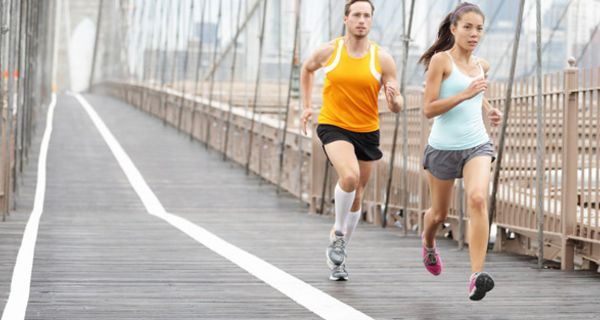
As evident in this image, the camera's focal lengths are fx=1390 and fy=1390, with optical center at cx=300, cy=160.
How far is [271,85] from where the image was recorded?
37.9 m

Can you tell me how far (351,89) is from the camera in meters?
7.58

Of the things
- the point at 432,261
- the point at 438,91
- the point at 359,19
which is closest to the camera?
the point at 438,91

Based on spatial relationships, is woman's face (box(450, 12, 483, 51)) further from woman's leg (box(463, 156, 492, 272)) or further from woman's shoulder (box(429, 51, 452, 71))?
woman's leg (box(463, 156, 492, 272))

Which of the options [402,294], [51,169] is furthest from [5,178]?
[51,169]

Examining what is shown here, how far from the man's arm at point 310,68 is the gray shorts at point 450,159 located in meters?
0.90

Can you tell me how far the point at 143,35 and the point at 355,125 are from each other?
53.1 meters

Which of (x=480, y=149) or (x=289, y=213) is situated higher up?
(x=480, y=149)

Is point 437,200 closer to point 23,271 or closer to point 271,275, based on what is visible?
point 271,275

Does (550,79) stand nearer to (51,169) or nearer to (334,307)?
(334,307)

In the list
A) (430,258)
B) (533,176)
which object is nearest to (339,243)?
(430,258)

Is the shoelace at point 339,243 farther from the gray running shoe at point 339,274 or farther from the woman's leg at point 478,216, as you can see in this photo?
the woman's leg at point 478,216

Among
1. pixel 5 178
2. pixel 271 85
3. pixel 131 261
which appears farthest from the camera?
pixel 271 85

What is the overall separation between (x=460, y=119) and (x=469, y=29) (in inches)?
18.0

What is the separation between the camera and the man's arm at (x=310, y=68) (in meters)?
7.66
